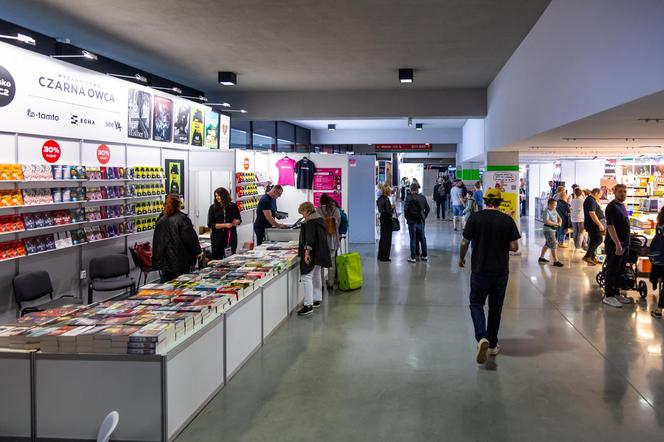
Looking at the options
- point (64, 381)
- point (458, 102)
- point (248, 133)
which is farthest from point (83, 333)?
point (248, 133)

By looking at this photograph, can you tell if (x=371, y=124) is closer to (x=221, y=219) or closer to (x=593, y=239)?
(x=593, y=239)

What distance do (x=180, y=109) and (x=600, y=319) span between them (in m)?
7.44

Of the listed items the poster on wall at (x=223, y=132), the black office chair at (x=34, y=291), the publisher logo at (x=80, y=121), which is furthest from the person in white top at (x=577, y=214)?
the black office chair at (x=34, y=291)

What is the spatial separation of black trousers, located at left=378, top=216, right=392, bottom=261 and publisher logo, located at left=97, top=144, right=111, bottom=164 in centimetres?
568

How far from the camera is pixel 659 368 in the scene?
5055 millimetres

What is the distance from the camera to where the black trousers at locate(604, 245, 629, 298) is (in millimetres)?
7352

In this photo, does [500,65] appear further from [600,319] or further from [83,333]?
[83,333]

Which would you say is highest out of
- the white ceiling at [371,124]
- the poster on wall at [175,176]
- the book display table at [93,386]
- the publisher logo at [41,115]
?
the white ceiling at [371,124]

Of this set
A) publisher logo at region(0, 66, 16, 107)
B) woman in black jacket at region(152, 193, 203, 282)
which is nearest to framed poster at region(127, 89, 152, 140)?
publisher logo at region(0, 66, 16, 107)

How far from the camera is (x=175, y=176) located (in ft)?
31.1

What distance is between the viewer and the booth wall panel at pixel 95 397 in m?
3.47

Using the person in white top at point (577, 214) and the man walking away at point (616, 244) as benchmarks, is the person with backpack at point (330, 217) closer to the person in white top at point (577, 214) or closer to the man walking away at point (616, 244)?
the man walking away at point (616, 244)

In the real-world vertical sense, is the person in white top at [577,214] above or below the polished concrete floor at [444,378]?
above

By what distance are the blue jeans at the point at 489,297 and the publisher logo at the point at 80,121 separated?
5.29m
